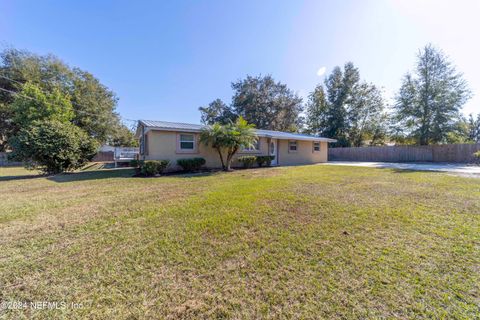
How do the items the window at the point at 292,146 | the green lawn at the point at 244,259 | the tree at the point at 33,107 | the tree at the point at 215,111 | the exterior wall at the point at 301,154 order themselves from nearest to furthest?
the green lawn at the point at 244,259, the exterior wall at the point at 301,154, the window at the point at 292,146, the tree at the point at 33,107, the tree at the point at 215,111

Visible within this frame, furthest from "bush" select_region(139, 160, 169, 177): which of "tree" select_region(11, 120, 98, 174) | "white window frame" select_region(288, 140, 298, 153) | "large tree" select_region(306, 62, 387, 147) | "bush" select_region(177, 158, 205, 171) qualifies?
"large tree" select_region(306, 62, 387, 147)

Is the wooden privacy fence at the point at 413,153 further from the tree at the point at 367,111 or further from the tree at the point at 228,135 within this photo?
the tree at the point at 228,135

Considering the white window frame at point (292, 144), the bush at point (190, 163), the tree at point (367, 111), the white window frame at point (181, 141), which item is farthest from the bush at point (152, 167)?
the tree at point (367, 111)

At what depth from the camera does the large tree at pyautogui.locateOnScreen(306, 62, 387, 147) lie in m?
28.7

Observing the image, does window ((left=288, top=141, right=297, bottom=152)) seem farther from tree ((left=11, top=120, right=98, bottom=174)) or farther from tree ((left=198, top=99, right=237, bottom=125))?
tree ((left=198, top=99, right=237, bottom=125))

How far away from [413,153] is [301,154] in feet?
40.0

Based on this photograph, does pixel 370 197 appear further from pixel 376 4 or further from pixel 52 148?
pixel 52 148

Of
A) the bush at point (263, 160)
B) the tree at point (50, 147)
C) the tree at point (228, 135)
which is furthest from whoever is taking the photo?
the bush at point (263, 160)

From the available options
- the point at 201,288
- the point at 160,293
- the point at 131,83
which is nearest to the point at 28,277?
the point at 160,293

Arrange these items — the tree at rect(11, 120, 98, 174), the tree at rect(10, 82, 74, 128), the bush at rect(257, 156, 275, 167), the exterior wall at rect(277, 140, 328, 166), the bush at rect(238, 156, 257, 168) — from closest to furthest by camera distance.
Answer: the tree at rect(11, 120, 98, 174)
the bush at rect(238, 156, 257, 168)
the bush at rect(257, 156, 275, 167)
the exterior wall at rect(277, 140, 328, 166)
the tree at rect(10, 82, 74, 128)

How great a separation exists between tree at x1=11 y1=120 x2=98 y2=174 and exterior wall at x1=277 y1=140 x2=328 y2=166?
13659mm

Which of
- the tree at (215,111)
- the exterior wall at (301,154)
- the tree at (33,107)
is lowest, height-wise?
the exterior wall at (301,154)

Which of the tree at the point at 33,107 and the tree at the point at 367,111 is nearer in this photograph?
the tree at the point at 33,107

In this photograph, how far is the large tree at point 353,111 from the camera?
28656mm
